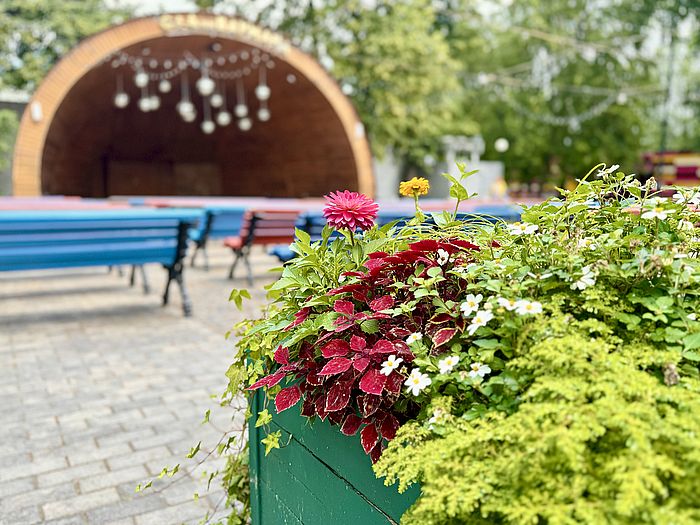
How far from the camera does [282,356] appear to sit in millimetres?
1479

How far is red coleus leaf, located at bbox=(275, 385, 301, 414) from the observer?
1404 millimetres

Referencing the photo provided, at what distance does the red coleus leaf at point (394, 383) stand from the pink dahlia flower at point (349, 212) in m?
0.47

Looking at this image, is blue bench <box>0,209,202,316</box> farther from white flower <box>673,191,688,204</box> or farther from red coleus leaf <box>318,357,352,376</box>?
white flower <box>673,191,688,204</box>

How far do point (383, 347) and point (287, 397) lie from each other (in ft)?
0.89

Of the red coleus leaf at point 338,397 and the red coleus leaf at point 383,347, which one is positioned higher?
the red coleus leaf at point 383,347

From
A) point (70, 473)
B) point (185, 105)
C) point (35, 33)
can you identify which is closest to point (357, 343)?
point (70, 473)

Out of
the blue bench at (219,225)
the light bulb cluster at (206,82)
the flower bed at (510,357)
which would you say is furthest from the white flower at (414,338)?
the light bulb cluster at (206,82)

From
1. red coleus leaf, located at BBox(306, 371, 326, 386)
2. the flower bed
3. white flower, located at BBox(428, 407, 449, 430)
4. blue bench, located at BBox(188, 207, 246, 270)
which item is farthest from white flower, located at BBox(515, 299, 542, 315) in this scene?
blue bench, located at BBox(188, 207, 246, 270)

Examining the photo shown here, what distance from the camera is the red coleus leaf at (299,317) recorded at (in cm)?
150

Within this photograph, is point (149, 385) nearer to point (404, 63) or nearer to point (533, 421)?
point (533, 421)

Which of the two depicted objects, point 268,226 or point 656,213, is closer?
point 656,213

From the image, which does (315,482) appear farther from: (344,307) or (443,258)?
(443,258)

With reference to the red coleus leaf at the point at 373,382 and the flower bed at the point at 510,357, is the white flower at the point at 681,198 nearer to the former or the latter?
the flower bed at the point at 510,357

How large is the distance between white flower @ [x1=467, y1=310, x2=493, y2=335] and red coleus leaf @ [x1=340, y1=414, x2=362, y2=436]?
30 cm
